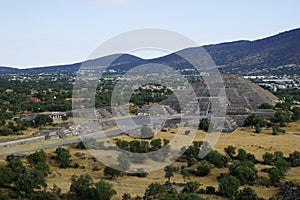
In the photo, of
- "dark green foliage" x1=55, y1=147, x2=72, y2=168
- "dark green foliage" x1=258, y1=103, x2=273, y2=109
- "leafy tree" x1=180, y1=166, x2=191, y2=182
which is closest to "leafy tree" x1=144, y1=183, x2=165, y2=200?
"leafy tree" x1=180, y1=166, x2=191, y2=182

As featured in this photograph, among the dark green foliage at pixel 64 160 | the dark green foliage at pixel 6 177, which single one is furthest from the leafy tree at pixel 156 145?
the dark green foliage at pixel 6 177

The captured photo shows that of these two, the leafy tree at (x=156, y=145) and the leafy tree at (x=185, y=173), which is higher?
the leafy tree at (x=156, y=145)

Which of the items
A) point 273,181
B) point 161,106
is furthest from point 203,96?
point 273,181

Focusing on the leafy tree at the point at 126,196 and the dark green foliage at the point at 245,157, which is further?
the dark green foliage at the point at 245,157

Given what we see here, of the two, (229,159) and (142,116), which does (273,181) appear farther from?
(142,116)

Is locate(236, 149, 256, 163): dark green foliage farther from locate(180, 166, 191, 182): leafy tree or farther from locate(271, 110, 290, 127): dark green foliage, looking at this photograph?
locate(271, 110, 290, 127): dark green foliage

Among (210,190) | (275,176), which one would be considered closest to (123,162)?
(210,190)

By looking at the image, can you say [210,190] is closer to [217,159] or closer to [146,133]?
[217,159]

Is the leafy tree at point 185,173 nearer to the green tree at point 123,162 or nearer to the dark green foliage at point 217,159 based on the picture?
the dark green foliage at point 217,159

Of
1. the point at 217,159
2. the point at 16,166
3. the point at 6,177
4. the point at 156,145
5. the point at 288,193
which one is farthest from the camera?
the point at 156,145
